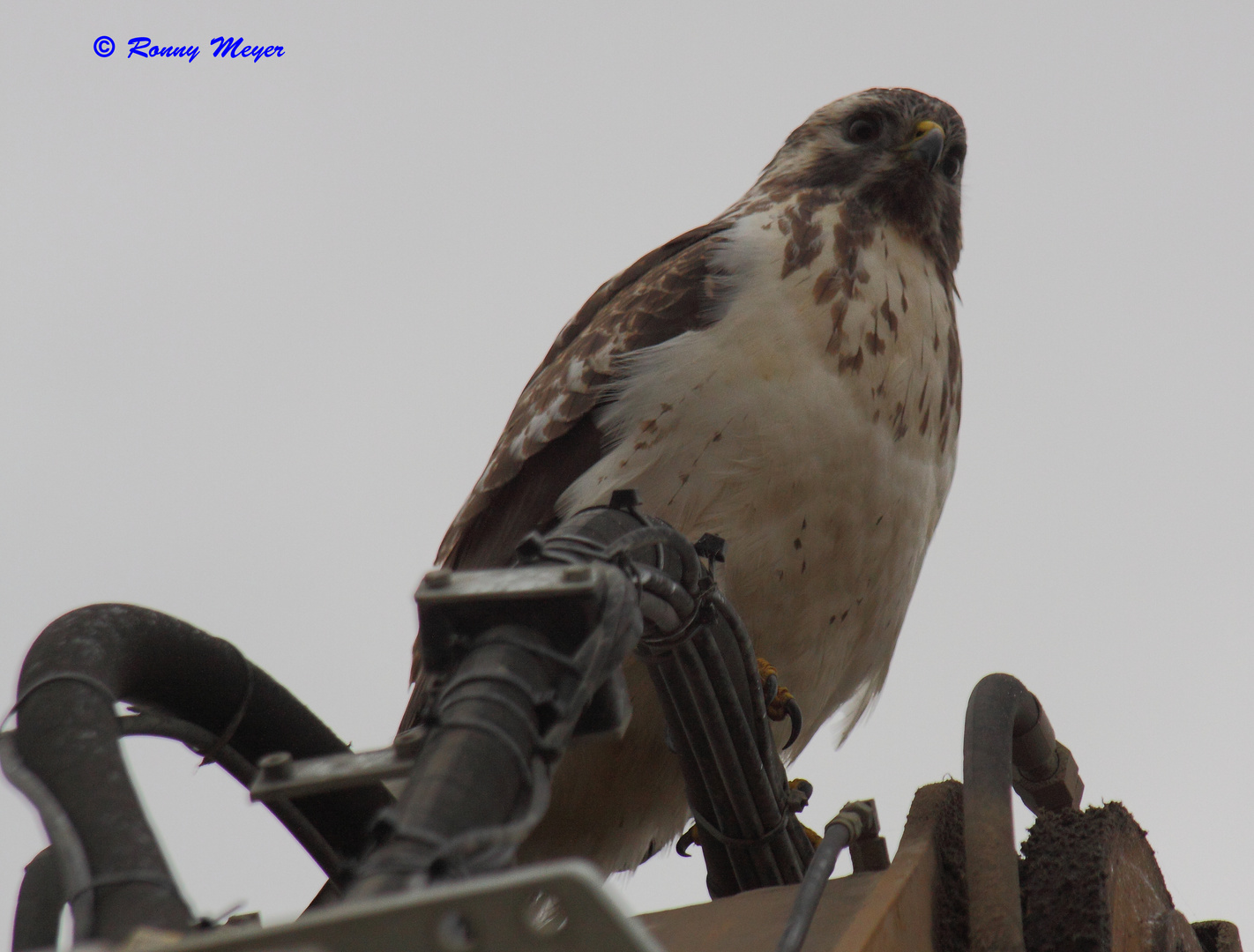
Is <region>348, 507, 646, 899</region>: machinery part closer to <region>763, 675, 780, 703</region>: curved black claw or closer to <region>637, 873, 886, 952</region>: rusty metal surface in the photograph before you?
<region>637, 873, 886, 952</region>: rusty metal surface

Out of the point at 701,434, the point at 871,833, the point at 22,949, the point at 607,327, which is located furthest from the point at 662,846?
the point at 22,949

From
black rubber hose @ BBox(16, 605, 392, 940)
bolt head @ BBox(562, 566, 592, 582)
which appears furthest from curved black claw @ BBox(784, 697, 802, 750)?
bolt head @ BBox(562, 566, 592, 582)

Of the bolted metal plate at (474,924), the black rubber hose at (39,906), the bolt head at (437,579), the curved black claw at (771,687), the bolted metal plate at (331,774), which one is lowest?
the black rubber hose at (39,906)

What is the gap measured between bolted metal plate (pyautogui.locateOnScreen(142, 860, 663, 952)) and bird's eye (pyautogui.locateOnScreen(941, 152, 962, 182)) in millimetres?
4592

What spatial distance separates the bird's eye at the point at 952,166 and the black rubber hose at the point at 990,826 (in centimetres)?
313

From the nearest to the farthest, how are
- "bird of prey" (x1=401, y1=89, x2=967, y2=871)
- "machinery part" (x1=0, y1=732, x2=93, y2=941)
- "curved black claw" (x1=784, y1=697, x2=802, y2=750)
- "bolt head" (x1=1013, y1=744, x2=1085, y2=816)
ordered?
1. "machinery part" (x1=0, y1=732, x2=93, y2=941)
2. "bolt head" (x1=1013, y1=744, x2=1085, y2=816)
3. "curved black claw" (x1=784, y1=697, x2=802, y2=750)
4. "bird of prey" (x1=401, y1=89, x2=967, y2=871)

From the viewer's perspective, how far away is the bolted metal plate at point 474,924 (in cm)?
104

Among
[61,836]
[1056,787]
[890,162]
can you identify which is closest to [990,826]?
[1056,787]

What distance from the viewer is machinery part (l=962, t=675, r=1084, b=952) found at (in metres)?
2.37

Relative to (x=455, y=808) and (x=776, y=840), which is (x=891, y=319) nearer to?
(x=776, y=840)

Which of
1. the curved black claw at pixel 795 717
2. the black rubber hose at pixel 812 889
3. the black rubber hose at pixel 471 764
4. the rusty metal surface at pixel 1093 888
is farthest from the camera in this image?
the curved black claw at pixel 795 717

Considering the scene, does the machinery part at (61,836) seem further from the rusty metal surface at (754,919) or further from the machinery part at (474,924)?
the rusty metal surface at (754,919)

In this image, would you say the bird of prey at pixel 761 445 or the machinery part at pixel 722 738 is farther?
the bird of prey at pixel 761 445

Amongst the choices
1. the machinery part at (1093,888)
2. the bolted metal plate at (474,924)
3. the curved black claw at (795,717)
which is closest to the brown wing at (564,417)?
the curved black claw at (795,717)
